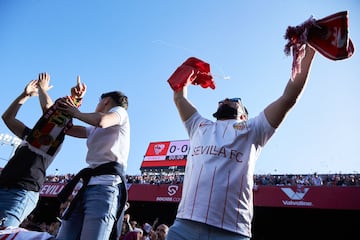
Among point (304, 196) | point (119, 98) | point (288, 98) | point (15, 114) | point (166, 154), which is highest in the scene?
point (166, 154)

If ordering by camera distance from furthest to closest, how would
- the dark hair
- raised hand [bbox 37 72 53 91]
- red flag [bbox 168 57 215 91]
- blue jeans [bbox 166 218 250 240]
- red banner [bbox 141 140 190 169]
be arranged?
red banner [bbox 141 140 190 169] → raised hand [bbox 37 72 53 91] → the dark hair → red flag [bbox 168 57 215 91] → blue jeans [bbox 166 218 250 240]

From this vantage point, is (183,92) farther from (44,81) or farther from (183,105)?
(44,81)

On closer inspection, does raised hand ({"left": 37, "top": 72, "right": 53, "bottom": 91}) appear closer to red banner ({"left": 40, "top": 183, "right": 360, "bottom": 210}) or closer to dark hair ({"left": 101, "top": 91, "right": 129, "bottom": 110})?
dark hair ({"left": 101, "top": 91, "right": 129, "bottom": 110})

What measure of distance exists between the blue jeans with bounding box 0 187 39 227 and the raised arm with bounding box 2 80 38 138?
30.0 inches

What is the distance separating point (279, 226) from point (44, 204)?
1479 centimetres

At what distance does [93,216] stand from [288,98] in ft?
4.77

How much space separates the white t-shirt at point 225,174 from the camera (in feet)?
5.36

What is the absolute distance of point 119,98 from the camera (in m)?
2.57

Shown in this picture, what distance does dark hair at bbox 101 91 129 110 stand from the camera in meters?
2.56

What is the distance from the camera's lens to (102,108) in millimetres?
2568

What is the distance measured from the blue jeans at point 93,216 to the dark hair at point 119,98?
0.78 m

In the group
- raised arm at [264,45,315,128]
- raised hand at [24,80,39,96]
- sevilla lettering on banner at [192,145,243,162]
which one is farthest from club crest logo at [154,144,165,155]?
raised arm at [264,45,315,128]

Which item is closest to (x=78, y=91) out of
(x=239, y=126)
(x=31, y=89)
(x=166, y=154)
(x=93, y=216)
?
(x=31, y=89)

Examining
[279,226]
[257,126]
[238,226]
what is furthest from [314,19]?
[279,226]
